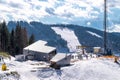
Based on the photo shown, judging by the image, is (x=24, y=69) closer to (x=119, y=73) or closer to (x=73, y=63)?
(x=73, y=63)

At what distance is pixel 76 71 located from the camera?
3265 inches

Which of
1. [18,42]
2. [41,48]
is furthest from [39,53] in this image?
[18,42]

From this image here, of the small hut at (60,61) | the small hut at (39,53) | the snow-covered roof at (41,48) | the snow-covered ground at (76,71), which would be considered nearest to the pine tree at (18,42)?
the snow-covered roof at (41,48)

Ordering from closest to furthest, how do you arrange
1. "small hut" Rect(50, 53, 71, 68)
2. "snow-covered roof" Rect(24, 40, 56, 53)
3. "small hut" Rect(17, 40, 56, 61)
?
1. "small hut" Rect(50, 53, 71, 68)
2. "small hut" Rect(17, 40, 56, 61)
3. "snow-covered roof" Rect(24, 40, 56, 53)

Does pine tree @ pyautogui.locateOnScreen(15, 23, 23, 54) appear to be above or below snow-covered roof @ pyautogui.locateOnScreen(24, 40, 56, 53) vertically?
below

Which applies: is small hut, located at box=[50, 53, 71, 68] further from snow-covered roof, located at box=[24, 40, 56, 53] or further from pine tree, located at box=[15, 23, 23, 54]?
pine tree, located at box=[15, 23, 23, 54]

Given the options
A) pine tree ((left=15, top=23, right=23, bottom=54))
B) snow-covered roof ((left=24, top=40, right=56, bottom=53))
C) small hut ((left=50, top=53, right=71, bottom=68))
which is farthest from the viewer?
pine tree ((left=15, top=23, right=23, bottom=54))

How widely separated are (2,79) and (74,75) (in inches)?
593

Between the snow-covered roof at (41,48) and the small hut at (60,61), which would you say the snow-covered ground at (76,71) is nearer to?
the small hut at (60,61)

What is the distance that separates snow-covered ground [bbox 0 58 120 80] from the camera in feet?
263

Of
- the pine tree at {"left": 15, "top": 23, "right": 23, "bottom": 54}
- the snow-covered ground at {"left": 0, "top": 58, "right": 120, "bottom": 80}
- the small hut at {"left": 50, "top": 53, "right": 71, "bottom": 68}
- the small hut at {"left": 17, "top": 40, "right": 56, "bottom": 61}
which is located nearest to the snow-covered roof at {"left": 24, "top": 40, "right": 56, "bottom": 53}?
the small hut at {"left": 17, "top": 40, "right": 56, "bottom": 61}

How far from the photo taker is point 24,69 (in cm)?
8462

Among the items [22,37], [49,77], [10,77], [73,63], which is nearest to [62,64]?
[73,63]

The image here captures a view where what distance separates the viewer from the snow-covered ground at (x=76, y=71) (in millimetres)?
80250
